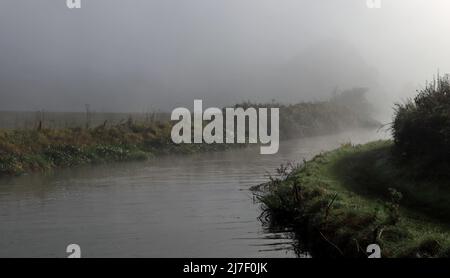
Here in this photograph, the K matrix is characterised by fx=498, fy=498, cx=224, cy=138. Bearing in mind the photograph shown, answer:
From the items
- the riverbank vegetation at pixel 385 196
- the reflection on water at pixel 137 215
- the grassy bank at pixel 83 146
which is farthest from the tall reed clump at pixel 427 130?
the grassy bank at pixel 83 146

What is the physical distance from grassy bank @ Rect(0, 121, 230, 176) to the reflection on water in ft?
11.0

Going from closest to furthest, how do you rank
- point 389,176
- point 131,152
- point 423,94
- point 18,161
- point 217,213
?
point 217,213, point 389,176, point 423,94, point 18,161, point 131,152

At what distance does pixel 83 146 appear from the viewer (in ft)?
165

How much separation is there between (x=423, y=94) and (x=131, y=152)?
105 ft

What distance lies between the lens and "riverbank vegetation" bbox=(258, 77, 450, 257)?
51.6 feet

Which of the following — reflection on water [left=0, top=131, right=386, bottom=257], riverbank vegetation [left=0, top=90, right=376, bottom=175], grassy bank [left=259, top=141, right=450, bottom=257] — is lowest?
reflection on water [left=0, top=131, right=386, bottom=257]

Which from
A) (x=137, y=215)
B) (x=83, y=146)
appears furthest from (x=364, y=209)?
(x=83, y=146)

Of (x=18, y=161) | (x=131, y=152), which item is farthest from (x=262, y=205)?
(x=131, y=152)

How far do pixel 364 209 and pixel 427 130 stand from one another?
851 cm

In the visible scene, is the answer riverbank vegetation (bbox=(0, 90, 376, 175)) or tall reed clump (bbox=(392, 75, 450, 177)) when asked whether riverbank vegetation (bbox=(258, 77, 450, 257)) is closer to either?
tall reed clump (bbox=(392, 75, 450, 177))

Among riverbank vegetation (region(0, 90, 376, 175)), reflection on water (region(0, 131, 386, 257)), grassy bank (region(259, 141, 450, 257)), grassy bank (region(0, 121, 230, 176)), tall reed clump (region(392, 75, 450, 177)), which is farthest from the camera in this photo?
riverbank vegetation (region(0, 90, 376, 175))

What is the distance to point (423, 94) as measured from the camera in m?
30.0

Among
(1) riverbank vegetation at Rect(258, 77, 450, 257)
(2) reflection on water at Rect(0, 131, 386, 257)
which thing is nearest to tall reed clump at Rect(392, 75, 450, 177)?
(1) riverbank vegetation at Rect(258, 77, 450, 257)
